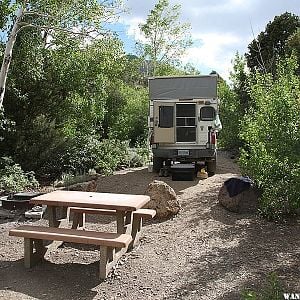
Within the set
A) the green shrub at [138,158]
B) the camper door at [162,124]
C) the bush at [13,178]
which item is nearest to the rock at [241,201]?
the camper door at [162,124]

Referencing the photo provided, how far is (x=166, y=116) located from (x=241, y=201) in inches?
197

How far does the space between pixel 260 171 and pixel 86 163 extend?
7579mm

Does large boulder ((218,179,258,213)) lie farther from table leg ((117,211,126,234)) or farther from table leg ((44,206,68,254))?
table leg ((44,206,68,254))

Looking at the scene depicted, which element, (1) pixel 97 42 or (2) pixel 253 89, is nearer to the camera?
(2) pixel 253 89

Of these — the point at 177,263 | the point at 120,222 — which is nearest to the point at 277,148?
the point at 177,263

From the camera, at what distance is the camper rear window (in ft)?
38.0

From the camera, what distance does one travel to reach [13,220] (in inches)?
286

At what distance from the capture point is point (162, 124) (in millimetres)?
11656

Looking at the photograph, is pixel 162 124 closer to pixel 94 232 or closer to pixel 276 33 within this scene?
pixel 94 232

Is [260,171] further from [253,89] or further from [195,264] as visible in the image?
[195,264]

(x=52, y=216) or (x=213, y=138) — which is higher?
(x=213, y=138)

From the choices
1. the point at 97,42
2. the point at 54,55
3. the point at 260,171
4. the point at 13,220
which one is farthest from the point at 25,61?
the point at 260,171

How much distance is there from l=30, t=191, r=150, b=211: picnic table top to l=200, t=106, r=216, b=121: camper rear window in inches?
249

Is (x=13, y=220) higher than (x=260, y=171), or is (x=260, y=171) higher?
(x=260, y=171)
